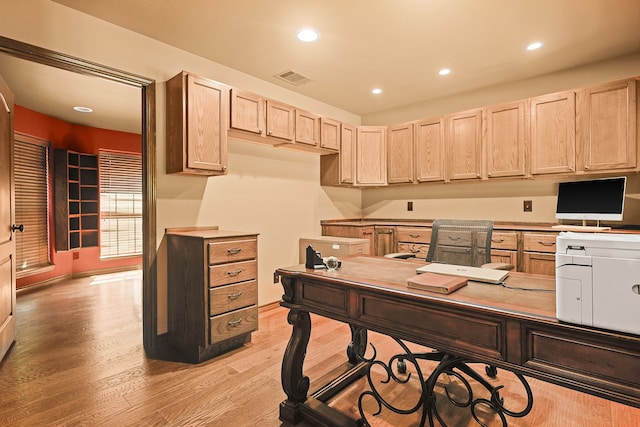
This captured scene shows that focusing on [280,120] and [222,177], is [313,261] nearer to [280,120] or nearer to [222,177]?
[222,177]

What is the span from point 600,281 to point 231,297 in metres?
2.38

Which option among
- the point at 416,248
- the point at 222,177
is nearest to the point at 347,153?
the point at 416,248

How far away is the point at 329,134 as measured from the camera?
413 cm

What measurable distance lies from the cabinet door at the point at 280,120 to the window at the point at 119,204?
407 centimetres

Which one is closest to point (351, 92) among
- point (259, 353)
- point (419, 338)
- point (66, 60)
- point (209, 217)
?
point (209, 217)

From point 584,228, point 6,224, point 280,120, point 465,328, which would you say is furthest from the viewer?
point 280,120

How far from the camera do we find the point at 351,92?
417 cm

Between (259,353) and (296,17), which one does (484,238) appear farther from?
(296,17)

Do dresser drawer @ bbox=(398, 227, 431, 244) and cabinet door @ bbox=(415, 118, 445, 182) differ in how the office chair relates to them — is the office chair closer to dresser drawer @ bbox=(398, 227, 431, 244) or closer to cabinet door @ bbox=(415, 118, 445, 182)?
dresser drawer @ bbox=(398, 227, 431, 244)

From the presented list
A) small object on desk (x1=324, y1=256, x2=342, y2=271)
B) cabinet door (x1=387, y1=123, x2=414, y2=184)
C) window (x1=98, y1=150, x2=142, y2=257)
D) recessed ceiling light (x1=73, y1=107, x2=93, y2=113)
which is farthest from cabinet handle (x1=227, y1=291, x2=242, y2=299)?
window (x1=98, y1=150, x2=142, y2=257)

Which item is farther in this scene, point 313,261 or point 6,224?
point 6,224

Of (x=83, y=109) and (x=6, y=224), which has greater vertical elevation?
(x=83, y=109)

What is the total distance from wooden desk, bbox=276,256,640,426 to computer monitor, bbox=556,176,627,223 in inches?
86.7

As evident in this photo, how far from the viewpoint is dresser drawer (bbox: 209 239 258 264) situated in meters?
2.57
